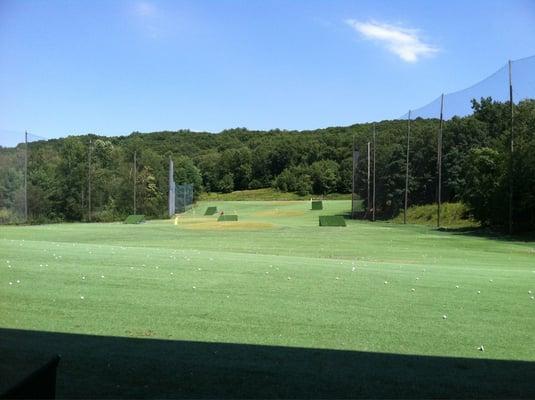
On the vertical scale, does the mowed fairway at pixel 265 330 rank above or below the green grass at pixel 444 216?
above

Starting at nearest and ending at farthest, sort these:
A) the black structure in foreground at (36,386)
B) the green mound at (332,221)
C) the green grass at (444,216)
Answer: the black structure in foreground at (36,386), the green mound at (332,221), the green grass at (444,216)

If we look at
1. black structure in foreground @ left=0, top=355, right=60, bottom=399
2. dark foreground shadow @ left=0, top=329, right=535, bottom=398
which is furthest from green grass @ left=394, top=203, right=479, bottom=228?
black structure in foreground @ left=0, top=355, right=60, bottom=399

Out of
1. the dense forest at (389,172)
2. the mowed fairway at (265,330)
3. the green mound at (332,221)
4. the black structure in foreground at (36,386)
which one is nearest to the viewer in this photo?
the black structure in foreground at (36,386)

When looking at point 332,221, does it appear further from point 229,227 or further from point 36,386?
point 36,386

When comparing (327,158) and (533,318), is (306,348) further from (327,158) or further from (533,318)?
(327,158)

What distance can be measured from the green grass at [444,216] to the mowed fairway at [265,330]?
29.1 metres

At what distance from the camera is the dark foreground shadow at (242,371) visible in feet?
13.1

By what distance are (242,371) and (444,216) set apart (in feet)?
129

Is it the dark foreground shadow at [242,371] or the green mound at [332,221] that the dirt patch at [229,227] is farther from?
the dark foreground shadow at [242,371]

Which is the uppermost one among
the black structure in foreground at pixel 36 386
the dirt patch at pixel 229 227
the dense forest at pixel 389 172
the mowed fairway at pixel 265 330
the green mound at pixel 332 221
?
the dense forest at pixel 389 172

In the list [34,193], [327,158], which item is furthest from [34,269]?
[327,158]

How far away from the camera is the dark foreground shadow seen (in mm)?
3980

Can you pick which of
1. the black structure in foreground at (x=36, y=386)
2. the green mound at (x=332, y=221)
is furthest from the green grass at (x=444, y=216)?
the black structure in foreground at (x=36, y=386)

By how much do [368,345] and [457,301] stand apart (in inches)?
122
